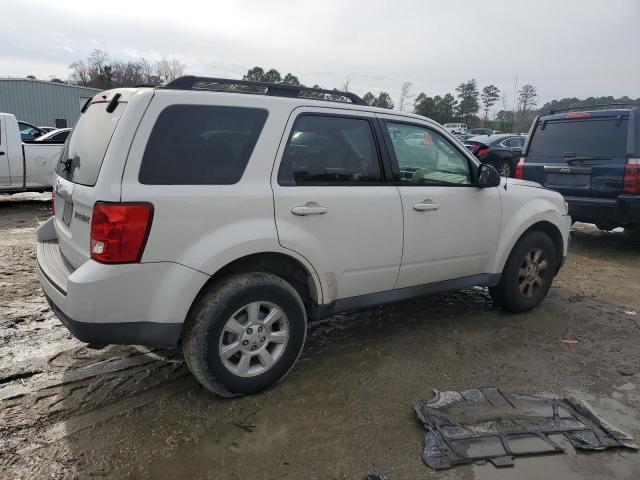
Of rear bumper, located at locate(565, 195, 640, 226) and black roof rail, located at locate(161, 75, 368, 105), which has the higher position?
black roof rail, located at locate(161, 75, 368, 105)

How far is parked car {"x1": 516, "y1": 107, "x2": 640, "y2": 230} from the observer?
21.9ft

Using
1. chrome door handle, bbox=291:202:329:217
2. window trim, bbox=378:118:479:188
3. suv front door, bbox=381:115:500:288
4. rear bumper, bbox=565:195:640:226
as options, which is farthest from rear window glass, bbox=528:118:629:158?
chrome door handle, bbox=291:202:329:217

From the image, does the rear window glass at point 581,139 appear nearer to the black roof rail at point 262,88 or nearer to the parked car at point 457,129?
the black roof rail at point 262,88

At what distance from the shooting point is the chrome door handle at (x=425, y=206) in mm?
3742

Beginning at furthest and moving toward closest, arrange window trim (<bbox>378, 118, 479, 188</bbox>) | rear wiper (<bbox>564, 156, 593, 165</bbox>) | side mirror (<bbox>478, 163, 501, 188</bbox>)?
rear wiper (<bbox>564, 156, 593, 165</bbox>), side mirror (<bbox>478, 163, 501, 188</bbox>), window trim (<bbox>378, 118, 479, 188</bbox>)

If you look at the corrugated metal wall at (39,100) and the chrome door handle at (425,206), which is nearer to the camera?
the chrome door handle at (425,206)

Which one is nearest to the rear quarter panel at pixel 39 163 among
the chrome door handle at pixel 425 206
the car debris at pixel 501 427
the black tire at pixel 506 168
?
the chrome door handle at pixel 425 206

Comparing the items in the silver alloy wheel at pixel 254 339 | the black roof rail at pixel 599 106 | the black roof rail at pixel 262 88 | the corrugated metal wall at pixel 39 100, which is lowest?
the silver alloy wheel at pixel 254 339

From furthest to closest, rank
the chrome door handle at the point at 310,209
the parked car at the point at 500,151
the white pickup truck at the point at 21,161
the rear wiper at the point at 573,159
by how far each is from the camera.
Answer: the parked car at the point at 500,151, the white pickup truck at the point at 21,161, the rear wiper at the point at 573,159, the chrome door handle at the point at 310,209

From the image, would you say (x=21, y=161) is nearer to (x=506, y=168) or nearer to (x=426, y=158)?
(x=426, y=158)

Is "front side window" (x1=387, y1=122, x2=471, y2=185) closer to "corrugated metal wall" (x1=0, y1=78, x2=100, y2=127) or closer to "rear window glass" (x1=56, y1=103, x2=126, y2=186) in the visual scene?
"rear window glass" (x1=56, y1=103, x2=126, y2=186)

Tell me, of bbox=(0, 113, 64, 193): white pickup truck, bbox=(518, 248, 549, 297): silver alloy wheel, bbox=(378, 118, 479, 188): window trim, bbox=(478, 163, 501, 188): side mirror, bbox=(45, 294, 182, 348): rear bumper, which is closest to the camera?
bbox=(45, 294, 182, 348): rear bumper

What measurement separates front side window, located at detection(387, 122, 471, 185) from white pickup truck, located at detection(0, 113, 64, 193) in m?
7.65

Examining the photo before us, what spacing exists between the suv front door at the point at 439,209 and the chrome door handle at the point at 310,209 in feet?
2.44
